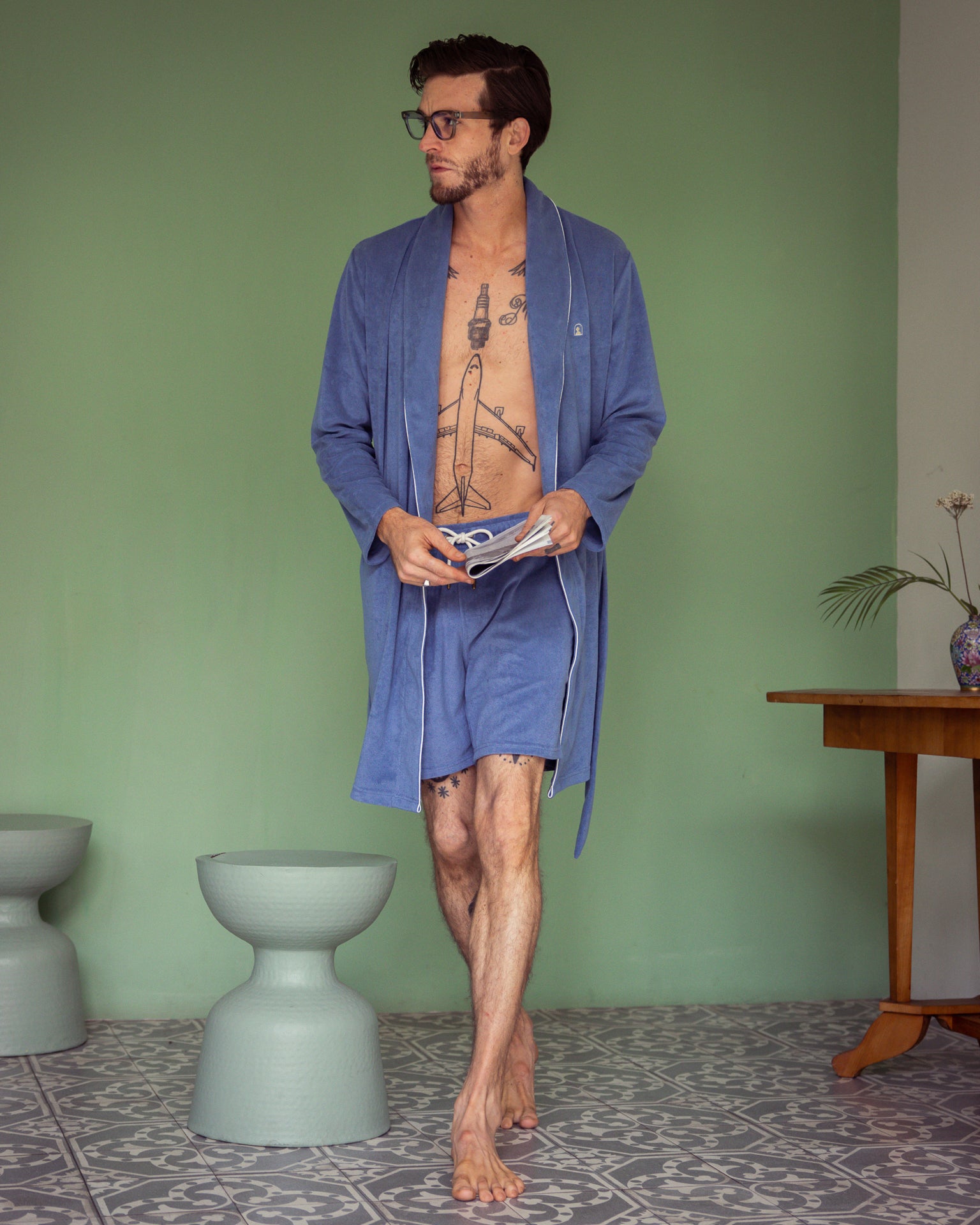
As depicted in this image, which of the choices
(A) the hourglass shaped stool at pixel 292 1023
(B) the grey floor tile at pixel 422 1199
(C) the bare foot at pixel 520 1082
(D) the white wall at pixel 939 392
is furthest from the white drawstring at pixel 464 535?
(D) the white wall at pixel 939 392

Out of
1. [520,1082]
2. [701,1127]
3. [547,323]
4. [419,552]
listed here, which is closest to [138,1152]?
[520,1082]

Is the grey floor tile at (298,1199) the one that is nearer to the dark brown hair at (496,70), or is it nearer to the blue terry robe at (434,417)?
the blue terry robe at (434,417)

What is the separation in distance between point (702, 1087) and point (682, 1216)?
0.69 meters

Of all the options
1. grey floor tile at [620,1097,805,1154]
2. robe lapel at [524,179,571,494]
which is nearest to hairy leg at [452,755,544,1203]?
grey floor tile at [620,1097,805,1154]

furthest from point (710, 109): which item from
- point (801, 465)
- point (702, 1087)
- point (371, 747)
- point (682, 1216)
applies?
point (682, 1216)

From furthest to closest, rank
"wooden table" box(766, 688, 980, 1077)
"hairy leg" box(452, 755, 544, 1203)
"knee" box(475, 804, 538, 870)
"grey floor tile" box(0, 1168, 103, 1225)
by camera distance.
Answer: "wooden table" box(766, 688, 980, 1077)
"knee" box(475, 804, 538, 870)
"hairy leg" box(452, 755, 544, 1203)
"grey floor tile" box(0, 1168, 103, 1225)

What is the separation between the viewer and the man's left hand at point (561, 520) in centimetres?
200

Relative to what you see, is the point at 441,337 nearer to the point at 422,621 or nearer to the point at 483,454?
the point at 483,454

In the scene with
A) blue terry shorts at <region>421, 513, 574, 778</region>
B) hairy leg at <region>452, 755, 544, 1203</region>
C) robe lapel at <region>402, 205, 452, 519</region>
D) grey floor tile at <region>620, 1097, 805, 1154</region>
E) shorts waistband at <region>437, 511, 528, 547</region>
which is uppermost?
robe lapel at <region>402, 205, 452, 519</region>

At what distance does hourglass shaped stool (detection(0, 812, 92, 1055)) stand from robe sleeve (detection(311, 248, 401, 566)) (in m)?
0.96

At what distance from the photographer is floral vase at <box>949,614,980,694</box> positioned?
250 centimetres

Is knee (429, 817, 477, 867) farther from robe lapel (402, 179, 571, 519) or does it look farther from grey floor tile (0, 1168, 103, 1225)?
grey floor tile (0, 1168, 103, 1225)

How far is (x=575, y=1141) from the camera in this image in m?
2.08

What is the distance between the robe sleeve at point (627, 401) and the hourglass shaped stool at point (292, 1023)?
0.74m
